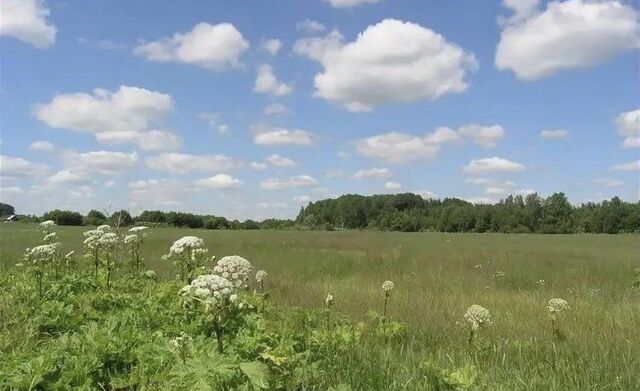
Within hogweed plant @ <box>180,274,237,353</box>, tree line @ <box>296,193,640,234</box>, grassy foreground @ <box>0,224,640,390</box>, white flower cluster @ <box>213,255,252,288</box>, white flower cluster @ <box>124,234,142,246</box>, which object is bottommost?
grassy foreground @ <box>0,224,640,390</box>

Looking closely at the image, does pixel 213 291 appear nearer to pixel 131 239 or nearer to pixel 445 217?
pixel 131 239

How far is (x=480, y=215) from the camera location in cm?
10675

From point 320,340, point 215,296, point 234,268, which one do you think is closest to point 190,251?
point 234,268

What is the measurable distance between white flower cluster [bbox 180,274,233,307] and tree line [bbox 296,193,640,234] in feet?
222

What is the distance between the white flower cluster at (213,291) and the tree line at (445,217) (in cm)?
4866

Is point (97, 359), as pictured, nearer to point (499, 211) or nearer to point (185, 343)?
point (185, 343)

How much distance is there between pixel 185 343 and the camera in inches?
141

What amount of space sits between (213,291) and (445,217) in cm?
11208

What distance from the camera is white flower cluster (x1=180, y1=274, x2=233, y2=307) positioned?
3.63 meters

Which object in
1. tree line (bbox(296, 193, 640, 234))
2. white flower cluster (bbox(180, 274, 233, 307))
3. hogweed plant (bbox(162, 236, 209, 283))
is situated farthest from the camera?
tree line (bbox(296, 193, 640, 234))

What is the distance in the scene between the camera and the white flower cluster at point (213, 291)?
11.9 ft

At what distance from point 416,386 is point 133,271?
7.52 m

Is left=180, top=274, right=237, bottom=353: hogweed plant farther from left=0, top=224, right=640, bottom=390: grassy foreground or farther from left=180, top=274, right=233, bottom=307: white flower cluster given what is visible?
left=0, top=224, right=640, bottom=390: grassy foreground

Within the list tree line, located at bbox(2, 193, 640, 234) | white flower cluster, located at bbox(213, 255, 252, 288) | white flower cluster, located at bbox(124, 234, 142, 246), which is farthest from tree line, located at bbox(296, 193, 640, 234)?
white flower cluster, located at bbox(213, 255, 252, 288)
